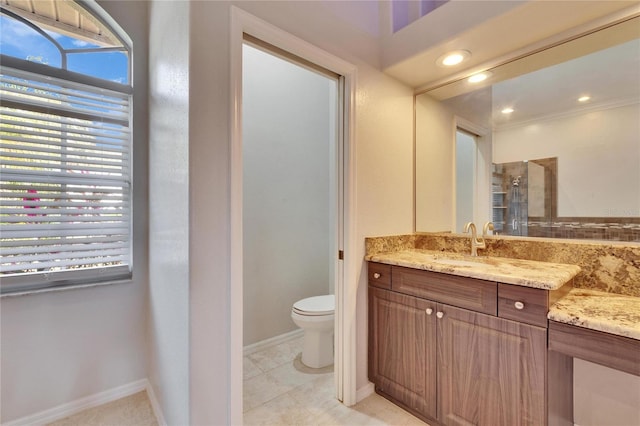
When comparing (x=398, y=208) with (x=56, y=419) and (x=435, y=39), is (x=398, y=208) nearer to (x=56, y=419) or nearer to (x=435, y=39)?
(x=435, y=39)

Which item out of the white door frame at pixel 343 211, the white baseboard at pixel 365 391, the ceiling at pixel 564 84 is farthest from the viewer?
the white baseboard at pixel 365 391

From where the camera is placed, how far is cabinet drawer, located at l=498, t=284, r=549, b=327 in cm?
120

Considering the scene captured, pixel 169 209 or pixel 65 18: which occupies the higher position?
pixel 65 18

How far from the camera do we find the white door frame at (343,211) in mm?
1343

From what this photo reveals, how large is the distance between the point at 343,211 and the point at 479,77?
131 cm

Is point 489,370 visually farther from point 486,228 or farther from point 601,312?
point 486,228

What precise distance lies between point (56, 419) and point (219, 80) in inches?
86.0

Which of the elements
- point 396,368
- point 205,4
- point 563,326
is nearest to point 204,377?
point 396,368

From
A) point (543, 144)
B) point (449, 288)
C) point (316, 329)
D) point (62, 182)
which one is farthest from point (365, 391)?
point (62, 182)

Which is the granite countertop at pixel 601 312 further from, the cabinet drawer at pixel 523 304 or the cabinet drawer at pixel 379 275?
the cabinet drawer at pixel 379 275

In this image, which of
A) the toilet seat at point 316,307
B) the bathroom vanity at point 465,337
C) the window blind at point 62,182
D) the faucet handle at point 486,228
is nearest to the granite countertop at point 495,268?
the bathroom vanity at point 465,337

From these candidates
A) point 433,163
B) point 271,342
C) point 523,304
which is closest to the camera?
point 523,304

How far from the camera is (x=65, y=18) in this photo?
188 centimetres

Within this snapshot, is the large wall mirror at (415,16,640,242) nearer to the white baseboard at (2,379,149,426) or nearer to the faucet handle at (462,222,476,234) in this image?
the faucet handle at (462,222,476,234)
